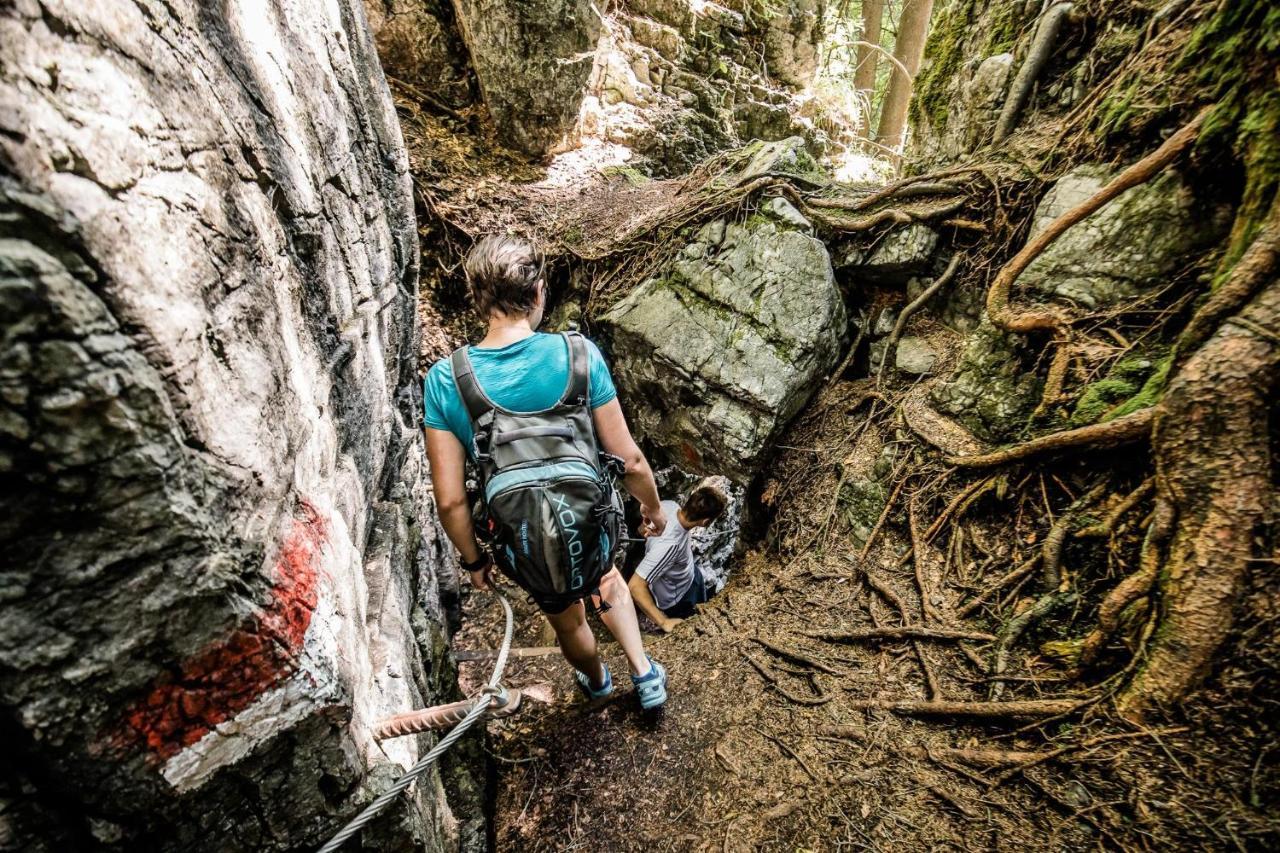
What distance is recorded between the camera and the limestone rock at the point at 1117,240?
268cm

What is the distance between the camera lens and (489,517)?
2111 mm

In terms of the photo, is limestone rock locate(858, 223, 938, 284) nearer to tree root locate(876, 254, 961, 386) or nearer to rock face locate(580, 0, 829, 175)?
tree root locate(876, 254, 961, 386)

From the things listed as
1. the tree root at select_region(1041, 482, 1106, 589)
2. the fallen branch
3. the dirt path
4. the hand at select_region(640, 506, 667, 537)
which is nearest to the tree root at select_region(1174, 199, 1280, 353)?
the tree root at select_region(1041, 482, 1106, 589)

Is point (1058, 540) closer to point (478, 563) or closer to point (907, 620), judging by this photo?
point (907, 620)

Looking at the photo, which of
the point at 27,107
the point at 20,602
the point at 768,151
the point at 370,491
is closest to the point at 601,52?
the point at 768,151

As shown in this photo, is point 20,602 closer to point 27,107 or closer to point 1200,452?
point 27,107

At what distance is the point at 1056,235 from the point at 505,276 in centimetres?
360

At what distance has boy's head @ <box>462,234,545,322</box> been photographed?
6.88 ft

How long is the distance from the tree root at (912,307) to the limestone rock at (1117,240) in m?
0.67

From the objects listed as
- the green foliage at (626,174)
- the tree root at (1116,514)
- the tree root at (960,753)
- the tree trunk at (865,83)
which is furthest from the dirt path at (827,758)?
the tree trunk at (865,83)

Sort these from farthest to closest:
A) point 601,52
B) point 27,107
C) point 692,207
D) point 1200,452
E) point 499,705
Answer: point 601,52, point 692,207, point 1200,452, point 499,705, point 27,107

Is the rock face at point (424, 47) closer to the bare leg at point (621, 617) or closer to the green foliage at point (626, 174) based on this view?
the green foliage at point (626, 174)

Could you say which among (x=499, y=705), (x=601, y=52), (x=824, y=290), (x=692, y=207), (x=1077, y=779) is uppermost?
(x=601, y=52)

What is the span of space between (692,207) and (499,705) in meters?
5.36
